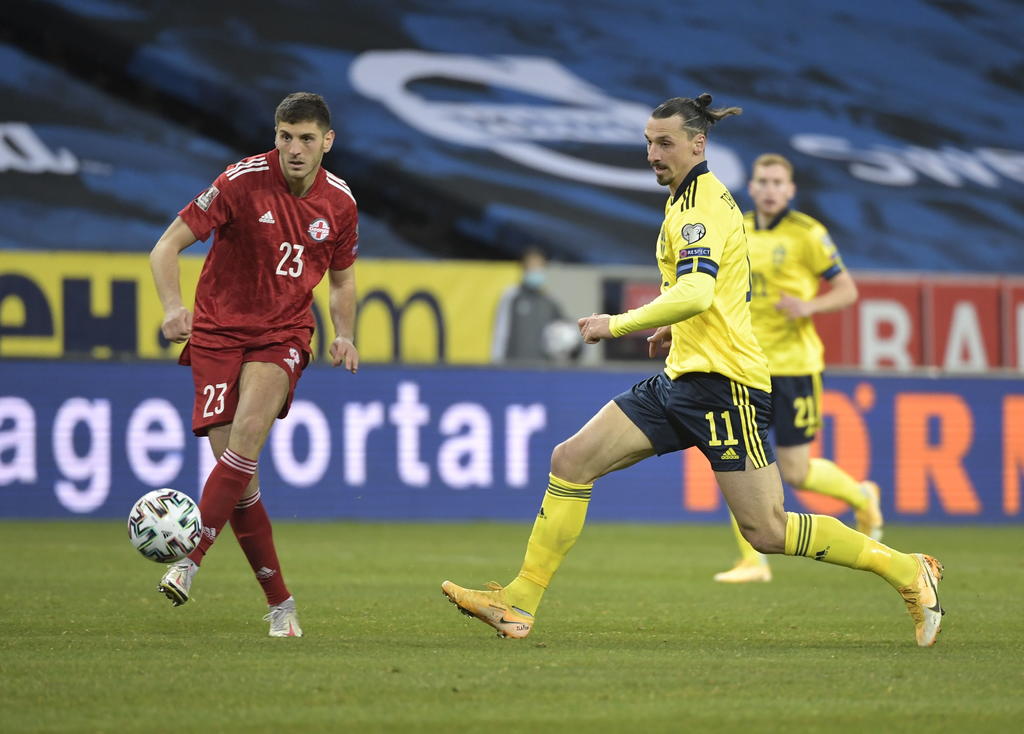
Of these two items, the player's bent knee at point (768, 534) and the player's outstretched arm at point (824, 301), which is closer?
the player's bent knee at point (768, 534)

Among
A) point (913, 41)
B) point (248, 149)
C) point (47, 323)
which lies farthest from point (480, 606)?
point (913, 41)

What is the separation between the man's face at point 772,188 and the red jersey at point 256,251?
397cm

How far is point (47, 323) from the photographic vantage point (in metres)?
15.2

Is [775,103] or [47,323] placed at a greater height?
[775,103]

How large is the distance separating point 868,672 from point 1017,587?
4.06m

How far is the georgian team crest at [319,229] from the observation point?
6582 mm

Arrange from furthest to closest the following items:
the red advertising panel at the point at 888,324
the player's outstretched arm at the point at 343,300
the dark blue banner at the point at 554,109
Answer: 1. the dark blue banner at the point at 554,109
2. the red advertising panel at the point at 888,324
3. the player's outstretched arm at the point at 343,300

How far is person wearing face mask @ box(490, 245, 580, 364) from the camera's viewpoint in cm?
1633

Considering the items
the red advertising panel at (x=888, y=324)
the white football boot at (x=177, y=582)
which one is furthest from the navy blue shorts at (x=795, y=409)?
the red advertising panel at (x=888, y=324)

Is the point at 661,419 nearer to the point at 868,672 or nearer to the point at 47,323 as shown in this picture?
the point at 868,672

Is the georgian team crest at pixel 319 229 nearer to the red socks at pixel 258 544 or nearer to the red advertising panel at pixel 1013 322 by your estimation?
the red socks at pixel 258 544

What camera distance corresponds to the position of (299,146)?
6.37 m

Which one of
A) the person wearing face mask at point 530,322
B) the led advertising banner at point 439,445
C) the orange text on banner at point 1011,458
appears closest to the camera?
the led advertising banner at point 439,445

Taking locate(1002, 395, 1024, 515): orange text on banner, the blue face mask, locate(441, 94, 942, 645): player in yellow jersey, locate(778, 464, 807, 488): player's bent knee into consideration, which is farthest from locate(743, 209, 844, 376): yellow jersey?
the blue face mask
